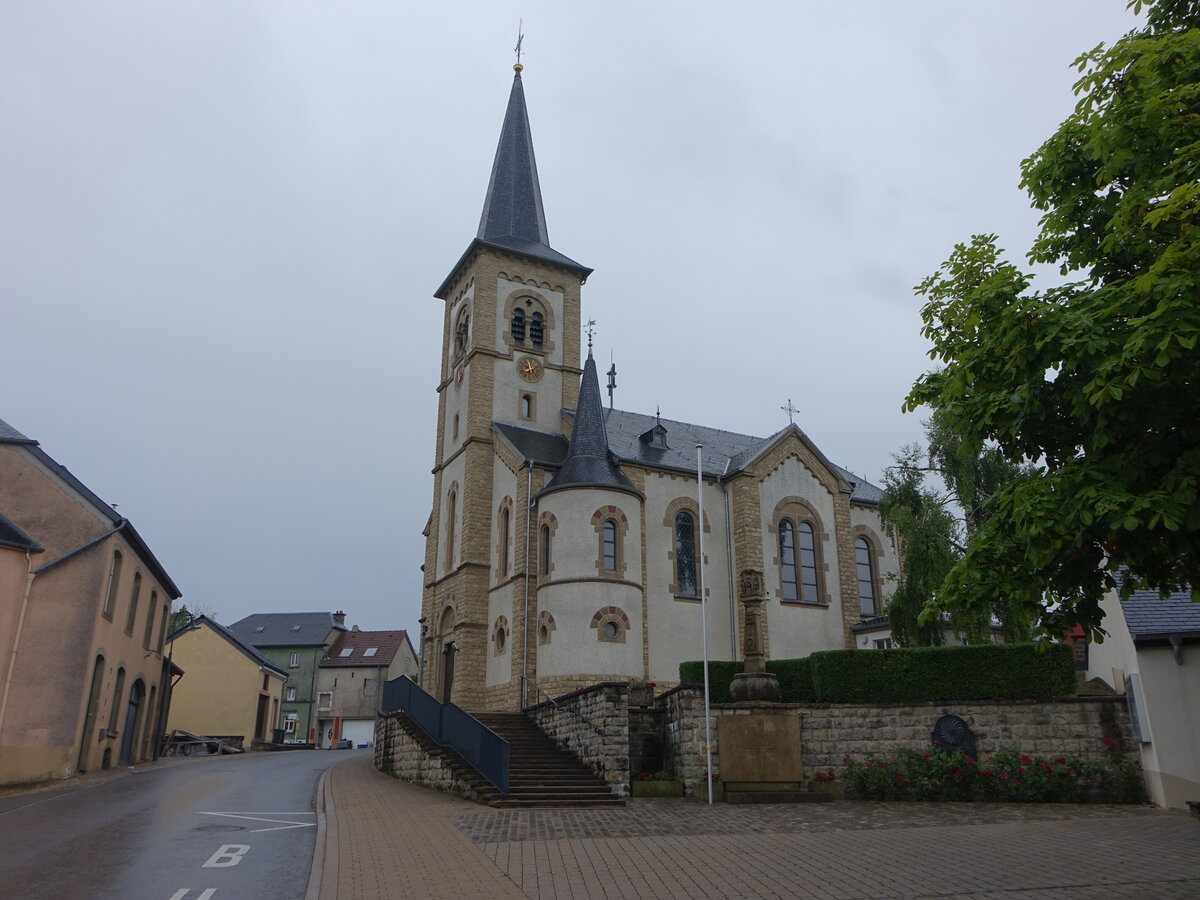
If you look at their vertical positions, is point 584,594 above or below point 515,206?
below

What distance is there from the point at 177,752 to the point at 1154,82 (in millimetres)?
40600

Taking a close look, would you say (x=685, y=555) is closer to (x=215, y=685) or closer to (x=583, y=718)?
(x=583, y=718)

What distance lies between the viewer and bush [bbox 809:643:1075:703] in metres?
16.7

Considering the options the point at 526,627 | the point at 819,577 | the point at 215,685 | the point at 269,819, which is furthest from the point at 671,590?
the point at 215,685

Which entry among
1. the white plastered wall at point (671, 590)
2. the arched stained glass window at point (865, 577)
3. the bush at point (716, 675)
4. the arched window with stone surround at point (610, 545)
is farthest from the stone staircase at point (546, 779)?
the arched stained glass window at point (865, 577)

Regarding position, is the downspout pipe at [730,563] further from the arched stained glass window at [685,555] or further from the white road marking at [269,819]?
the white road marking at [269,819]

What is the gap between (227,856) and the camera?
1027cm

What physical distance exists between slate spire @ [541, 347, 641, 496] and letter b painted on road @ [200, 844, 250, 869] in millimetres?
15889

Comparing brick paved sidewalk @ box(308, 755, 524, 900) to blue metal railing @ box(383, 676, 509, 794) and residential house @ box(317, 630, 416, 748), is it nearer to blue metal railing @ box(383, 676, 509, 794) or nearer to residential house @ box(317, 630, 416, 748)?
blue metal railing @ box(383, 676, 509, 794)

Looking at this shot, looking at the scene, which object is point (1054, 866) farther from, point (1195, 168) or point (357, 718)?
point (357, 718)

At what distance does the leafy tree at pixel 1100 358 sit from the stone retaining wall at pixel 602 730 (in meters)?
9.41

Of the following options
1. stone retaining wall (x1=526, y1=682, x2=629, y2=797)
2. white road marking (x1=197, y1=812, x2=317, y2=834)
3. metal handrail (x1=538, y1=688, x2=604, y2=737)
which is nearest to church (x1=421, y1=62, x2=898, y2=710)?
metal handrail (x1=538, y1=688, x2=604, y2=737)

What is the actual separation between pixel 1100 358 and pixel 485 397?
24888 millimetres

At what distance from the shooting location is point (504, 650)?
26641 millimetres
